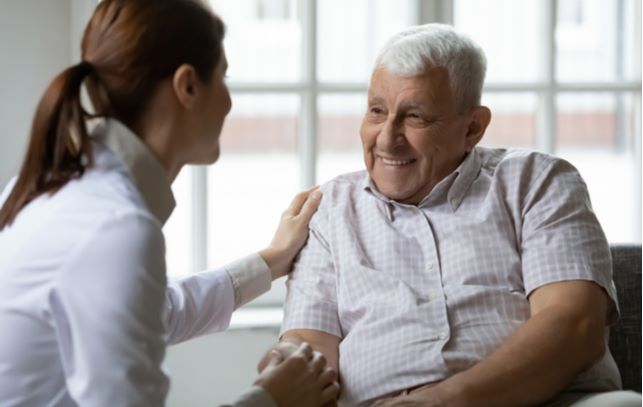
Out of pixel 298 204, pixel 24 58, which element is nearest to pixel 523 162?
pixel 298 204

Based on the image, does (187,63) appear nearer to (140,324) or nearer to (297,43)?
(140,324)

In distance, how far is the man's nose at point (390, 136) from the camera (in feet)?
7.79

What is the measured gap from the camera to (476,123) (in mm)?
2451

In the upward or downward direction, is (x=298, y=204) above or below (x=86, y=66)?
below

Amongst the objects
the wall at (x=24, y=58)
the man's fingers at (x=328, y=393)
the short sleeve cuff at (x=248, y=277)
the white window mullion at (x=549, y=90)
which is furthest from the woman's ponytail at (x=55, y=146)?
the white window mullion at (x=549, y=90)

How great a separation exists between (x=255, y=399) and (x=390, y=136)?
858 mm

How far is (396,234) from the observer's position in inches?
93.5

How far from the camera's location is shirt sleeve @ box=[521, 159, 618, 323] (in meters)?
2.21

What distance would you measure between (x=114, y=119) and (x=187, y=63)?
143mm

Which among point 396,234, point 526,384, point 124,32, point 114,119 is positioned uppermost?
point 124,32

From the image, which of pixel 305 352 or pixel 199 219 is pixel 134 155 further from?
pixel 199 219

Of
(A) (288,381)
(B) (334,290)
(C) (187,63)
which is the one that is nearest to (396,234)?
(B) (334,290)

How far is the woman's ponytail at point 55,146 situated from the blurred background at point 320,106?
1.59m

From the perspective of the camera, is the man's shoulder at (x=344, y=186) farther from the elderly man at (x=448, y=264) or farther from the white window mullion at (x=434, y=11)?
the white window mullion at (x=434, y=11)
